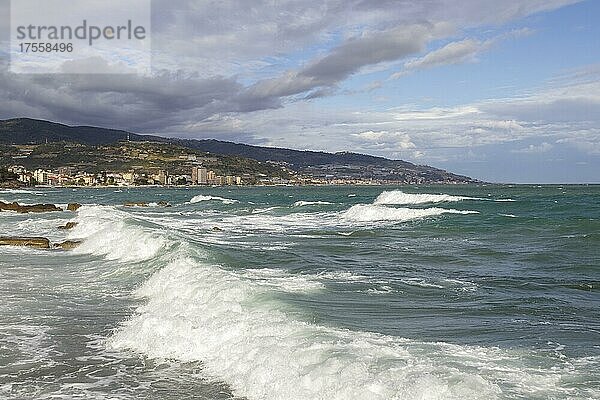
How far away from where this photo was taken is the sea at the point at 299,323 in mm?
7352

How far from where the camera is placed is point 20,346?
9.56m

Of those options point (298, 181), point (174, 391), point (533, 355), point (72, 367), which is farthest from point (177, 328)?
point (298, 181)

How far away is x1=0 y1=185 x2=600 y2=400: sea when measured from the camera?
735cm

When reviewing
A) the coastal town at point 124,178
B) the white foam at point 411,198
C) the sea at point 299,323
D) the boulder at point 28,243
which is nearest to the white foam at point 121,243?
the sea at point 299,323

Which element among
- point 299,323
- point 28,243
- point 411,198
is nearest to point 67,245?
point 28,243

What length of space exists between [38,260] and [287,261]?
8156mm

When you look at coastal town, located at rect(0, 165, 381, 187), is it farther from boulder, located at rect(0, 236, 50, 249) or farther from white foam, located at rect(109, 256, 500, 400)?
white foam, located at rect(109, 256, 500, 400)

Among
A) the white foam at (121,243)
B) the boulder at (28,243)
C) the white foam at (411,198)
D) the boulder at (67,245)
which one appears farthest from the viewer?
the white foam at (411,198)

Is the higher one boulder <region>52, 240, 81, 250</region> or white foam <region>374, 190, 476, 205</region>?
white foam <region>374, 190, 476, 205</region>

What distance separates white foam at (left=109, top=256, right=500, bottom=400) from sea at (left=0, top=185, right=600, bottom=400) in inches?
1.1

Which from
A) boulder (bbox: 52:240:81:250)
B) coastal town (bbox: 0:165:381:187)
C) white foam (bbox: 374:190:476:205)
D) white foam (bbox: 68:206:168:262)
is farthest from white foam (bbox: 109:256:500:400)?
coastal town (bbox: 0:165:381:187)

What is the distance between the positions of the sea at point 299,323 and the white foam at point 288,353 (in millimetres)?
28

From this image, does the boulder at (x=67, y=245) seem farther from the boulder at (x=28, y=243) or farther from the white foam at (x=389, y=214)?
the white foam at (x=389, y=214)

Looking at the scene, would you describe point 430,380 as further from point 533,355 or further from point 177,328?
point 177,328
